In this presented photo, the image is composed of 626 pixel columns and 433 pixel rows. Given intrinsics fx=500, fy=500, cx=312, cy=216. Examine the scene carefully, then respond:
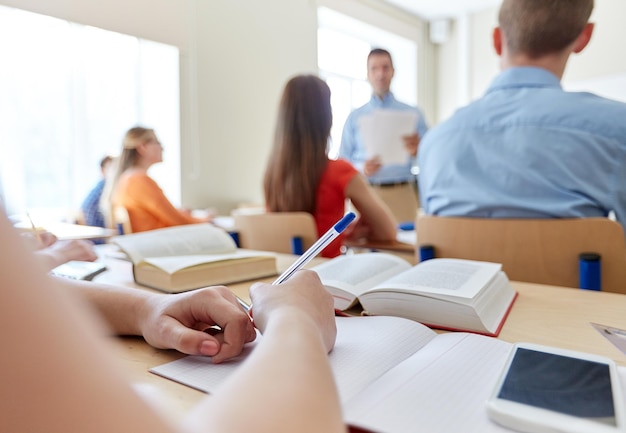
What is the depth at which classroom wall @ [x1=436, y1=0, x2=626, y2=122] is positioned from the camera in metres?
5.25

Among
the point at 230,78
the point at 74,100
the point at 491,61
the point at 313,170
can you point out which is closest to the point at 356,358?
the point at 313,170

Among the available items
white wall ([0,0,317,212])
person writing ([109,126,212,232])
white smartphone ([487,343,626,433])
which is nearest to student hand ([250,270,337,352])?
white smartphone ([487,343,626,433])

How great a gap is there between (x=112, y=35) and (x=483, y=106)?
2813mm

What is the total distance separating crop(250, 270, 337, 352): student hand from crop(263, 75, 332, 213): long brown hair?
1.37 meters

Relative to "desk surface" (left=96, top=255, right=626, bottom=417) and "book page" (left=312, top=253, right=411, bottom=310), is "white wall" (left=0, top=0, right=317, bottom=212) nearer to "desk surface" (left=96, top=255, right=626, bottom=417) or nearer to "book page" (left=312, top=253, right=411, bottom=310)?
"book page" (left=312, top=253, right=411, bottom=310)

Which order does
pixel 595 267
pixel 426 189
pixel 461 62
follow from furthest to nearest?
1. pixel 461 62
2. pixel 426 189
3. pixel 595 267

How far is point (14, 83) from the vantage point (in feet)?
9.65

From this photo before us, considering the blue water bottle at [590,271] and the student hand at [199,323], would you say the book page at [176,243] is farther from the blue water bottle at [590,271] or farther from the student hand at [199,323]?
the blue water bottle at [590,271]

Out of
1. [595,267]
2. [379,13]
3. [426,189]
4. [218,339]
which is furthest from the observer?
[379,13]

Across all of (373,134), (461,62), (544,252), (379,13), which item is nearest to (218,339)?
(544,252)

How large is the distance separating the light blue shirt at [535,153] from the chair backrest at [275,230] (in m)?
0.46

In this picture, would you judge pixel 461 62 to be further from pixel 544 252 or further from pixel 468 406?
pixel 468 406

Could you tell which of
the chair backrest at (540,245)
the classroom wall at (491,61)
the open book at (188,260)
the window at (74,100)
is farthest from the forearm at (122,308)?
the classroom wall at (491,61)

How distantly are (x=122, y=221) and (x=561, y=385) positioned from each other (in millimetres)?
2284
